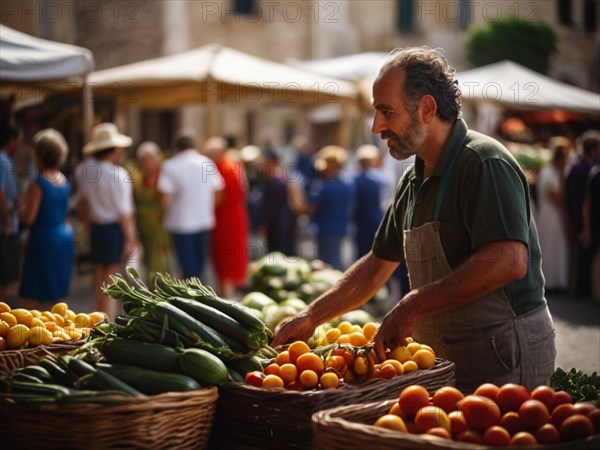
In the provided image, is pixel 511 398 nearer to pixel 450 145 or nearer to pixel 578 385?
pixel 578 385

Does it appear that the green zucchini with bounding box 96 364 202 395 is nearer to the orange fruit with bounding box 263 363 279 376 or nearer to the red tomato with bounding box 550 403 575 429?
the orange fruit with bounding box 263 363 279 376

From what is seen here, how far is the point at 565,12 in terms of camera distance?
3791 centimetres

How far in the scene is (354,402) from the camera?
8.72 ft

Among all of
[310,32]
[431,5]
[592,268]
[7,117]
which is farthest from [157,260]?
[431,5]

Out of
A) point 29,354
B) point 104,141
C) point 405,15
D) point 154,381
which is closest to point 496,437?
point 154,381

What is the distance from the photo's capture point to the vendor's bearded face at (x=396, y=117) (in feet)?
10.3

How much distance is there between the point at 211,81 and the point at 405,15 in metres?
24.1

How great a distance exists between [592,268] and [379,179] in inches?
125

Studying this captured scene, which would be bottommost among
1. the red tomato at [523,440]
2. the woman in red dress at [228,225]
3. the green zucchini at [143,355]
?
the woman in red dress at [228,225]

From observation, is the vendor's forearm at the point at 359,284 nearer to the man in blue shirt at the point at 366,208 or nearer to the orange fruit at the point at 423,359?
the orange fruit at the point at 423,359

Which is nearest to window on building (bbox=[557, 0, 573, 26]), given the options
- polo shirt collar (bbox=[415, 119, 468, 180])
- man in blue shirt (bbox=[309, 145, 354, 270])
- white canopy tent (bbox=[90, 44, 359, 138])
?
white canopy tent (bbox=[90, 44, 359, 138])

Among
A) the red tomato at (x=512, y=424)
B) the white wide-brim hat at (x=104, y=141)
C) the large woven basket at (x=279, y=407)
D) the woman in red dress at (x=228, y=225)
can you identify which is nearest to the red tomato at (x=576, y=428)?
the red tomato at (x=512, y=424)

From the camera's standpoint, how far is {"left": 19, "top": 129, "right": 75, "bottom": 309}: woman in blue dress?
722 cm

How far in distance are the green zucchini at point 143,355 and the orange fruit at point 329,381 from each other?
48 centimetres
